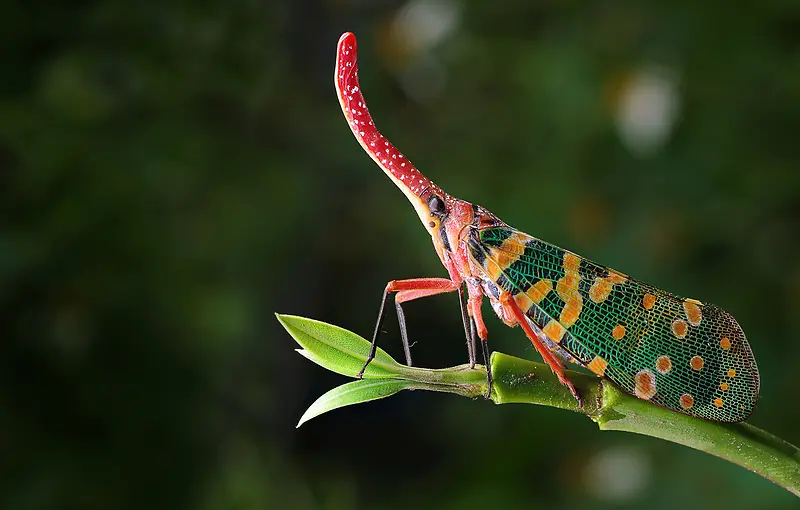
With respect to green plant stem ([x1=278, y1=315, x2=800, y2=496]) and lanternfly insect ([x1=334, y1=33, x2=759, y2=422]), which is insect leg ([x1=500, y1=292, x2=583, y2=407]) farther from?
green plant stem ([x1=278, y1=315, x2=800, y2=496])

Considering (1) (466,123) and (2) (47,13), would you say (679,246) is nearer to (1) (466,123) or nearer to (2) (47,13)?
(1) (466,123)

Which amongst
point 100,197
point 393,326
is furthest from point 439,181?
point 100,197

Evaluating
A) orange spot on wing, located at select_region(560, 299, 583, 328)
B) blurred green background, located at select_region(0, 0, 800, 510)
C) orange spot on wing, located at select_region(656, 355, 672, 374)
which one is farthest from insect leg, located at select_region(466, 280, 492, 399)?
blurred green background, located at select_region(0, 0, 800, 510)

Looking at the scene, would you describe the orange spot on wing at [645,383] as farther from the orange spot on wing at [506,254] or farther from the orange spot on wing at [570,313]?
the orange spot on wing at [506,254]

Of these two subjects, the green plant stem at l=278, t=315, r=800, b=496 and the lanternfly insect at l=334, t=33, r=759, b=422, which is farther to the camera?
the lanternfly insect at l=334, t=33, r=759, b=422

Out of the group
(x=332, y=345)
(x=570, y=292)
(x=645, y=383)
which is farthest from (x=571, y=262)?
(x=332, y=345)

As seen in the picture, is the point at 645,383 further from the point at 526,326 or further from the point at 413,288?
the point at 413,288

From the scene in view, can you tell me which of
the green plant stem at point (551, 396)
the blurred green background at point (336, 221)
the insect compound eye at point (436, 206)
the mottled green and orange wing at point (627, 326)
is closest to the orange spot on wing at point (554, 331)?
the mottled green and orange wing at point (627, 326)

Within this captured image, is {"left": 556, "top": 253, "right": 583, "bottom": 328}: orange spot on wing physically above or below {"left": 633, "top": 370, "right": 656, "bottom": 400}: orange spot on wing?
above
